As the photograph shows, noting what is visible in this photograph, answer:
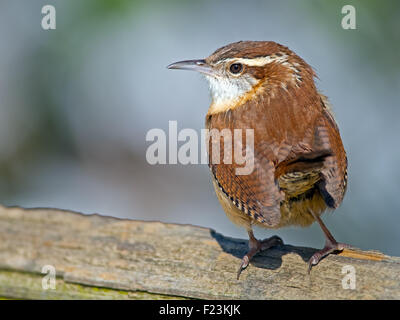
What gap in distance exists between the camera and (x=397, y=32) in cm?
512

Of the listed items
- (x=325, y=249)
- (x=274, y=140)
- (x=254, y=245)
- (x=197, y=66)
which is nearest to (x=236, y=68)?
(x=197, y=66)

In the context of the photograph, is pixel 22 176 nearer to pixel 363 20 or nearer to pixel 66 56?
pixel 66 56

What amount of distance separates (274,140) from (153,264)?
108 centimetres

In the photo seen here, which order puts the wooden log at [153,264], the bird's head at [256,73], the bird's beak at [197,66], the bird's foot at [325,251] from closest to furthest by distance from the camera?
1. the wooden log at [153,264]
2. the bird's foot at [325,251]
3. the bird's head at [256,73]
4. the bird's beak at [197,66]

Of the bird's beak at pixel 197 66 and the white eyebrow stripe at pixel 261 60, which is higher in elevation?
the bird's beak at pixel 197 66

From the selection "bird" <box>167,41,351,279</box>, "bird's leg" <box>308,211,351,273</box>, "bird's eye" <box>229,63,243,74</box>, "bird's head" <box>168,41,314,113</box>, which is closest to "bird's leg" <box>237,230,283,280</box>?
"bird" <box>167,41,351,279</box>

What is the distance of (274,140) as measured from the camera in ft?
11.4

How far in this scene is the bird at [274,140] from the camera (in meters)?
3.30

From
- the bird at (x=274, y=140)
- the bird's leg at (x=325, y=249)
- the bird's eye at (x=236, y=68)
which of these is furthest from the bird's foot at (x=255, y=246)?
the bird's eye at (x=236, y=68)

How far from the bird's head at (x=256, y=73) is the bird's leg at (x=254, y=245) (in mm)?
900

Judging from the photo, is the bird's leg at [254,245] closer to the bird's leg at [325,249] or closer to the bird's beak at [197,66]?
the bird's leg at [325,249]

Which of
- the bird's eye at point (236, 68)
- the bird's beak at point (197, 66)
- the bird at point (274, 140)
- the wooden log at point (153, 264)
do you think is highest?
the bird's beak at point (197, 66)

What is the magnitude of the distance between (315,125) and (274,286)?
100cm
